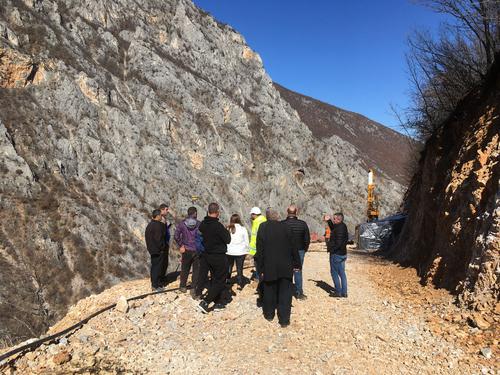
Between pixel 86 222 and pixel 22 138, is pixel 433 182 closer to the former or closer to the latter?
pixel 86 222

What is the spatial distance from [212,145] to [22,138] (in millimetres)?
28669

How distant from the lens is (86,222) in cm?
4375

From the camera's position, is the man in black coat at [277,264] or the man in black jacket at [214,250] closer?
the man in black coat at [277,264]

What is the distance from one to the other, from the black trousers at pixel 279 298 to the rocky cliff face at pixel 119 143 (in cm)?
2552

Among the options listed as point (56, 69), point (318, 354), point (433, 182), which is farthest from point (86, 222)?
point (318, 354)

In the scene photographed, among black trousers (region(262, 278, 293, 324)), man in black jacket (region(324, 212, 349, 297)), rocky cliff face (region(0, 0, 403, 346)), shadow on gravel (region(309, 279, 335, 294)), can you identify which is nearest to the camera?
black trousers (region(262, 278, 293, 324))

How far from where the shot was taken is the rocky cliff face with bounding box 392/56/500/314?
646 cm

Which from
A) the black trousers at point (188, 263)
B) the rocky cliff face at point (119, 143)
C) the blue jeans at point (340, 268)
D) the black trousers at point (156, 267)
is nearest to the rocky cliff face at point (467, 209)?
the blue jeans at point (340, 268)

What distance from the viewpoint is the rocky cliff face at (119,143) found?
40.2 metres

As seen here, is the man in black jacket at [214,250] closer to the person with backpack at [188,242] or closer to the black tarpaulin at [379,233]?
the person with backpack at [188,242]

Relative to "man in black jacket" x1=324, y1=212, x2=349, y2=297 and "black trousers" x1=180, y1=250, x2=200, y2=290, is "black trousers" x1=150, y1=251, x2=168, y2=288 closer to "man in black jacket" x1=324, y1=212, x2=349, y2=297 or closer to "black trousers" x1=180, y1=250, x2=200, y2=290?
"black trousers" x1=180, y1=250, x2=200, y2=290

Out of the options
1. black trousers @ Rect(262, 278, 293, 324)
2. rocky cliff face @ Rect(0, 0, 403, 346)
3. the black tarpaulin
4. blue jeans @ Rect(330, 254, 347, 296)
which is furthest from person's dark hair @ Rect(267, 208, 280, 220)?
rocky cliff face @ Rect(0, 0, 403, 346)

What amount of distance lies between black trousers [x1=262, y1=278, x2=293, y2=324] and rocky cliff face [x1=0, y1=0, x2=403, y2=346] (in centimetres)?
2552

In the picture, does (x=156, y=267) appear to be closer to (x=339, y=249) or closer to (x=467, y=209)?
(x=339, y=249)
